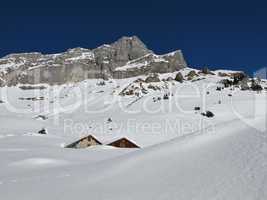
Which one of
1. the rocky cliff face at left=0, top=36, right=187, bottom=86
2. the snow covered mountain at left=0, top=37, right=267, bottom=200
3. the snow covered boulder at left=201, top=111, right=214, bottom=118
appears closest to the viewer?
the snow covered mountain at left=0, top=37, right=267, bottom=200

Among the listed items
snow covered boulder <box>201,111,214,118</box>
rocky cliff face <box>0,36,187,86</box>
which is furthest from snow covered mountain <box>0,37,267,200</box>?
rocky cliff face <box>0,36,187,86</box>

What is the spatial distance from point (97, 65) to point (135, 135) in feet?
389

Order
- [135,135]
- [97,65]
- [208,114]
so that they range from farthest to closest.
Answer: [97,65], [208,114], [135,135]

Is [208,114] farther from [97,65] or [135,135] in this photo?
[97,65]

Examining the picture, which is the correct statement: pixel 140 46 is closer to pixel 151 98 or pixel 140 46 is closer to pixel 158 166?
pixel 151 98

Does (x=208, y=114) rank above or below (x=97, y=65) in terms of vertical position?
below

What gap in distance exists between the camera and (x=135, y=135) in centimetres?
4719

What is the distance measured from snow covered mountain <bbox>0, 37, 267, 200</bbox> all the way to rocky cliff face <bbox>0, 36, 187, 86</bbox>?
0.61m

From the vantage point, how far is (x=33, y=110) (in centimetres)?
9238

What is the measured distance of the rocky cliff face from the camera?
480ft

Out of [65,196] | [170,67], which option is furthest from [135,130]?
[170,67]

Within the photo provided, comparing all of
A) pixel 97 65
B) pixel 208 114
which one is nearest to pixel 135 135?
pixel 208 114

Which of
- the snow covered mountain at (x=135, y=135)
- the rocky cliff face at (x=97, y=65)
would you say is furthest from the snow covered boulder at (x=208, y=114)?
the rocky cliff face at (x=97, y=65)

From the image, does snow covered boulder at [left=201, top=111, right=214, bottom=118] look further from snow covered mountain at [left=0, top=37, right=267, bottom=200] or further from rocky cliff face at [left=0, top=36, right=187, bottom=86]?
rocky cliff face at [left=0, top=36, right=187, bottom=86]
